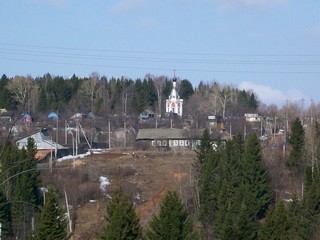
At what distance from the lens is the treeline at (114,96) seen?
77.1 metres

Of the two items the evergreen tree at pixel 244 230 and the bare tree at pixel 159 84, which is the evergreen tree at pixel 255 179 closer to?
the evergreen tree at pixel 244 230

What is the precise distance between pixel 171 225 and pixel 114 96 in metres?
60.5

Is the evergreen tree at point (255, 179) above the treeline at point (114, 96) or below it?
below

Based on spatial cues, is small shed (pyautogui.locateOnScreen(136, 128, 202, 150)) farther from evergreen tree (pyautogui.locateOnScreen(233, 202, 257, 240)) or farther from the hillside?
evergreen tree (pyautogui.locateOnScreen(233, 202, 257, 240))

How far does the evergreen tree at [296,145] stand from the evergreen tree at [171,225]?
19912 millimetres

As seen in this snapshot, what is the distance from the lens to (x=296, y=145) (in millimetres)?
45375

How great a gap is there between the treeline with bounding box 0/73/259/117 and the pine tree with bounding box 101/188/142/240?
1951 inches

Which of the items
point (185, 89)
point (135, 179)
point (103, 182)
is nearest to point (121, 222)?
point (103, 182)

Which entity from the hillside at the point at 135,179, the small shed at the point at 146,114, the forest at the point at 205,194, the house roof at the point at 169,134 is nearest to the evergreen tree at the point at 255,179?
the forest at the point at 205,194

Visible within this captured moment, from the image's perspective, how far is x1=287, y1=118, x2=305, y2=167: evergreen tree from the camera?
4494cm

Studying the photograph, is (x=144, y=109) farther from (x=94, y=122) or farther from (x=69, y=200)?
(x=69, y=200)

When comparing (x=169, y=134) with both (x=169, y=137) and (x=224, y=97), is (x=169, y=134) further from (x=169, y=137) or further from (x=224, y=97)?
(x=224, y=97)

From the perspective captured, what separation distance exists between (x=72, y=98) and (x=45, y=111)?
294 inches

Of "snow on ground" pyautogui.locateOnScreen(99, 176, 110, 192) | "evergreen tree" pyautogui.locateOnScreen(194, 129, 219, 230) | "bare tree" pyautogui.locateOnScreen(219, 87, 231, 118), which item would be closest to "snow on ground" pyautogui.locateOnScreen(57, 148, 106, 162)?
"snow on ground" pyautogui.locateOnScreen(99, 176, 110, 192)
